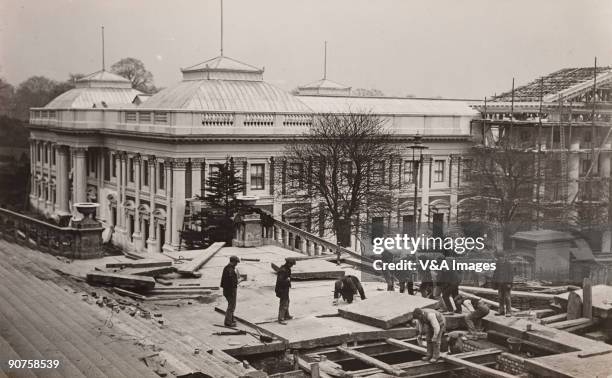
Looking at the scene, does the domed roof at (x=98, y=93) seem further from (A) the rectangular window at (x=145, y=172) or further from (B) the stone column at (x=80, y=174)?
(A) the rectangular window at (x=145, y=172)

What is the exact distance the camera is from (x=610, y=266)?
23234 mm

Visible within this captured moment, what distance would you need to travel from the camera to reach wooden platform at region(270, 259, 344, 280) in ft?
54.0

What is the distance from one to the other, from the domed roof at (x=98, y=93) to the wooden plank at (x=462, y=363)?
143 feet

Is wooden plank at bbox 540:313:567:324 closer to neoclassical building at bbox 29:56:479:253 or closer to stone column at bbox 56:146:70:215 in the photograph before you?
neoclassical building at bbox 29:56:479:253

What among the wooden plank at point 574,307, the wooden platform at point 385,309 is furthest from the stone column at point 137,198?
the wooden plank at point 574,307

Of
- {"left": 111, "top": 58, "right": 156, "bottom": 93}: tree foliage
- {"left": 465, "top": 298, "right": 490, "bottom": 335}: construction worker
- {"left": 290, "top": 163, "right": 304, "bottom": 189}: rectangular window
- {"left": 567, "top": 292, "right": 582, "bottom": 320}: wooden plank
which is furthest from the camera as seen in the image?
{"left": 111, "top": 58, "right": 156, "bottom": 93}: tree foliage

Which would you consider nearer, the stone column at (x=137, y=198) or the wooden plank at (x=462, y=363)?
the wooden plank at (x=462, y=363)

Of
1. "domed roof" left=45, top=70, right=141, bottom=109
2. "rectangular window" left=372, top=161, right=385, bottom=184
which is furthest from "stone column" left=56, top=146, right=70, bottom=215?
"rectangular window" left=372, top=161, right=385, bottom=184

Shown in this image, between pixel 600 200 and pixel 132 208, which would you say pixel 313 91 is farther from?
pixel 600 200

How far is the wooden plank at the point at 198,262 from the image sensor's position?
53.3 feet

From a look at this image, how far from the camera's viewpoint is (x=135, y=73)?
2484 inches

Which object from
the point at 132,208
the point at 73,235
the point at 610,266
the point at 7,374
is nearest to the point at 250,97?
the point at 132,208

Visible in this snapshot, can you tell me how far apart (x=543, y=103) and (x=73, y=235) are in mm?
27681

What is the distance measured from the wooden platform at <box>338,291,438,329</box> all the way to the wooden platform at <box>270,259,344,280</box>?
2507 mm
